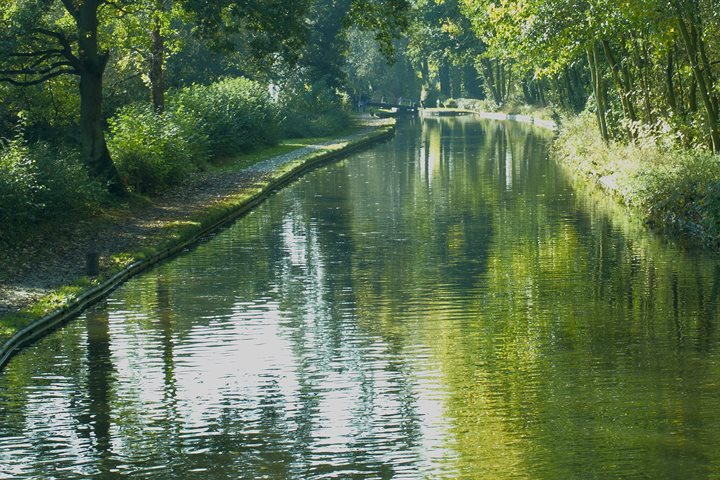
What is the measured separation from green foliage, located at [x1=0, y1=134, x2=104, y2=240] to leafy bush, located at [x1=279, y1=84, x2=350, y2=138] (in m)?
31.6

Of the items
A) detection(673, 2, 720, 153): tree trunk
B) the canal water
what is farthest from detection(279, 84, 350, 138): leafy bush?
the canal water

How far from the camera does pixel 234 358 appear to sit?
41.9 ft

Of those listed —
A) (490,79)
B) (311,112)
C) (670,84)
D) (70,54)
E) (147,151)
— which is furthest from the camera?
(490,79)

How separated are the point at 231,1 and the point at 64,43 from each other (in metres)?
4.03

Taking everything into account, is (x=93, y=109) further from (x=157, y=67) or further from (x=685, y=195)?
(x=685, y=195)

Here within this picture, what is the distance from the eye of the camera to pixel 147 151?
2898 cm

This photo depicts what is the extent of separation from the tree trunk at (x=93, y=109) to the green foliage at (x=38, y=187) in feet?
3.65

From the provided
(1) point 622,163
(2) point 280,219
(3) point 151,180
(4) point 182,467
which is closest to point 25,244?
(2) point 280,219

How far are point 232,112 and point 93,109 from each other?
17.1 metres

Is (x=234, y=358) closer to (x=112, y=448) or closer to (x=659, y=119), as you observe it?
(x=112, y=448)

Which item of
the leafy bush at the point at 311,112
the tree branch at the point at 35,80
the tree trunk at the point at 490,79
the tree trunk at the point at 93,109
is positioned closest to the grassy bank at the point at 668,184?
the tree trunk at the point at 93,109

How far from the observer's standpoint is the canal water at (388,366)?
9250mm

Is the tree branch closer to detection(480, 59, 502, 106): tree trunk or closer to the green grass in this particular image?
the green grass

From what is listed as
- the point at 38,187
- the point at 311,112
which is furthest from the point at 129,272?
the point at 311,112
